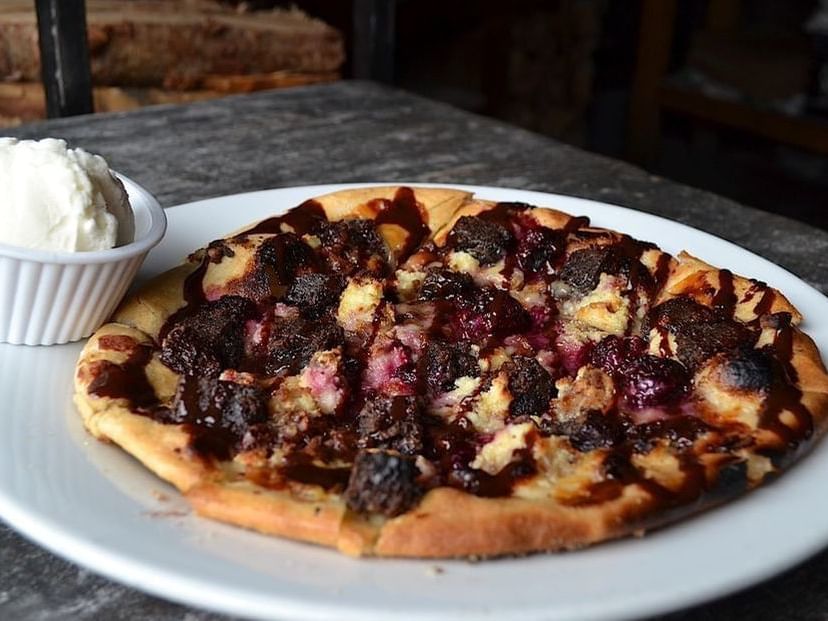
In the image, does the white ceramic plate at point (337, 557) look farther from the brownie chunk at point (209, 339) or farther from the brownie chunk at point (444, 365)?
the brownie chunk at point (444, 365)

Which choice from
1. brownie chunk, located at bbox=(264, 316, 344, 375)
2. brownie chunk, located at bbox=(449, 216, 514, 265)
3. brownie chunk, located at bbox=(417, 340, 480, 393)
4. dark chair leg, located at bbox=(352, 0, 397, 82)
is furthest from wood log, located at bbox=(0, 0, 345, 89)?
brownie chunk, located at bbox=(417, 340, 480, 393)

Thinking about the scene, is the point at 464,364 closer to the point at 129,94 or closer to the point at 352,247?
the point at 352,247

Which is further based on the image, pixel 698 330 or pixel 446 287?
pixel 446 287

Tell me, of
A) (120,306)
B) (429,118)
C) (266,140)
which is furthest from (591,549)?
(429,118)

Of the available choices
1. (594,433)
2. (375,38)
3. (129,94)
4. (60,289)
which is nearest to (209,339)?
(60,289)

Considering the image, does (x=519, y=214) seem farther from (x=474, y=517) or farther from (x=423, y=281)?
(x=474, y=517)

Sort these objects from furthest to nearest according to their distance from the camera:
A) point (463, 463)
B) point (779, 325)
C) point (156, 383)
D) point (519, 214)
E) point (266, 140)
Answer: point (266, 140)
point (519, 214)
point (779, 325)
point (156, 383)
point (463, 463)
